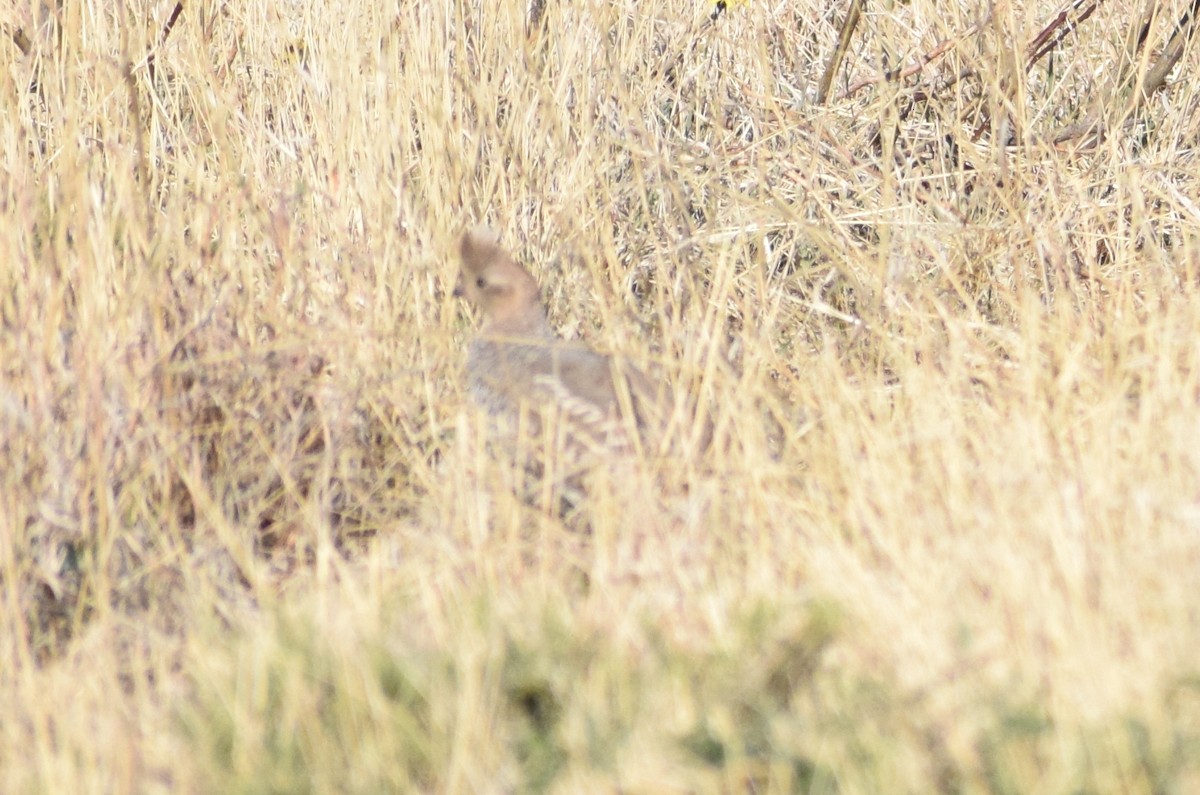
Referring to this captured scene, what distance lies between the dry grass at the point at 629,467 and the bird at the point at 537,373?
4.4 inches

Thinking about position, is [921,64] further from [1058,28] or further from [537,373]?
[537,373]

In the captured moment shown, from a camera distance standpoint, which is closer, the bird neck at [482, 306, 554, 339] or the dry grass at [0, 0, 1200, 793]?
the dry grass at [0, 0, 1200, 793]

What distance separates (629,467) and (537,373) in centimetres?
48

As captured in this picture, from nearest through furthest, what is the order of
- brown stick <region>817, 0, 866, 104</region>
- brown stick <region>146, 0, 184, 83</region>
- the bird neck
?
the bird neck < brown stick <region>146, 0, 184, 83</region> < brown stick <region>817, 0, 866, 104</region>

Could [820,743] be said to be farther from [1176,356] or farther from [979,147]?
[979,147]

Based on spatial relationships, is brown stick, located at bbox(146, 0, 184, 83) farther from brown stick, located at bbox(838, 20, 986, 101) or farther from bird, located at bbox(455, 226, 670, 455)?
brown stick, located at bbox(838, 20, 986, 101)

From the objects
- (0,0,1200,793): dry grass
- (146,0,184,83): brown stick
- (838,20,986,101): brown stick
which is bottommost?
(0,0,1200,793): dry grass

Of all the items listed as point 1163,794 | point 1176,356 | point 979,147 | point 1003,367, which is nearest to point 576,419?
point 1003,367

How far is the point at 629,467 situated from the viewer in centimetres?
294

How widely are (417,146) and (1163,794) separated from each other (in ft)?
9.21

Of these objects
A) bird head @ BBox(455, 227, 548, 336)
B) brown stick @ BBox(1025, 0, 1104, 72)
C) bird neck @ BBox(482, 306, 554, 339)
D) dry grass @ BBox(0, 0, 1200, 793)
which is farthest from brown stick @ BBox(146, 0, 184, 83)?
brown stick @ BBox(1025, 0, 1104, 72)

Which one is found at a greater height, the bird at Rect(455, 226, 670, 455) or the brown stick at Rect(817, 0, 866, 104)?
the brown stick at Rect(817, 0, 866, 104)

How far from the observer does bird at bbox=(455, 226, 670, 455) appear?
3127 millimetres

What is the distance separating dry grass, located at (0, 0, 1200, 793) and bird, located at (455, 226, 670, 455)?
111mm
